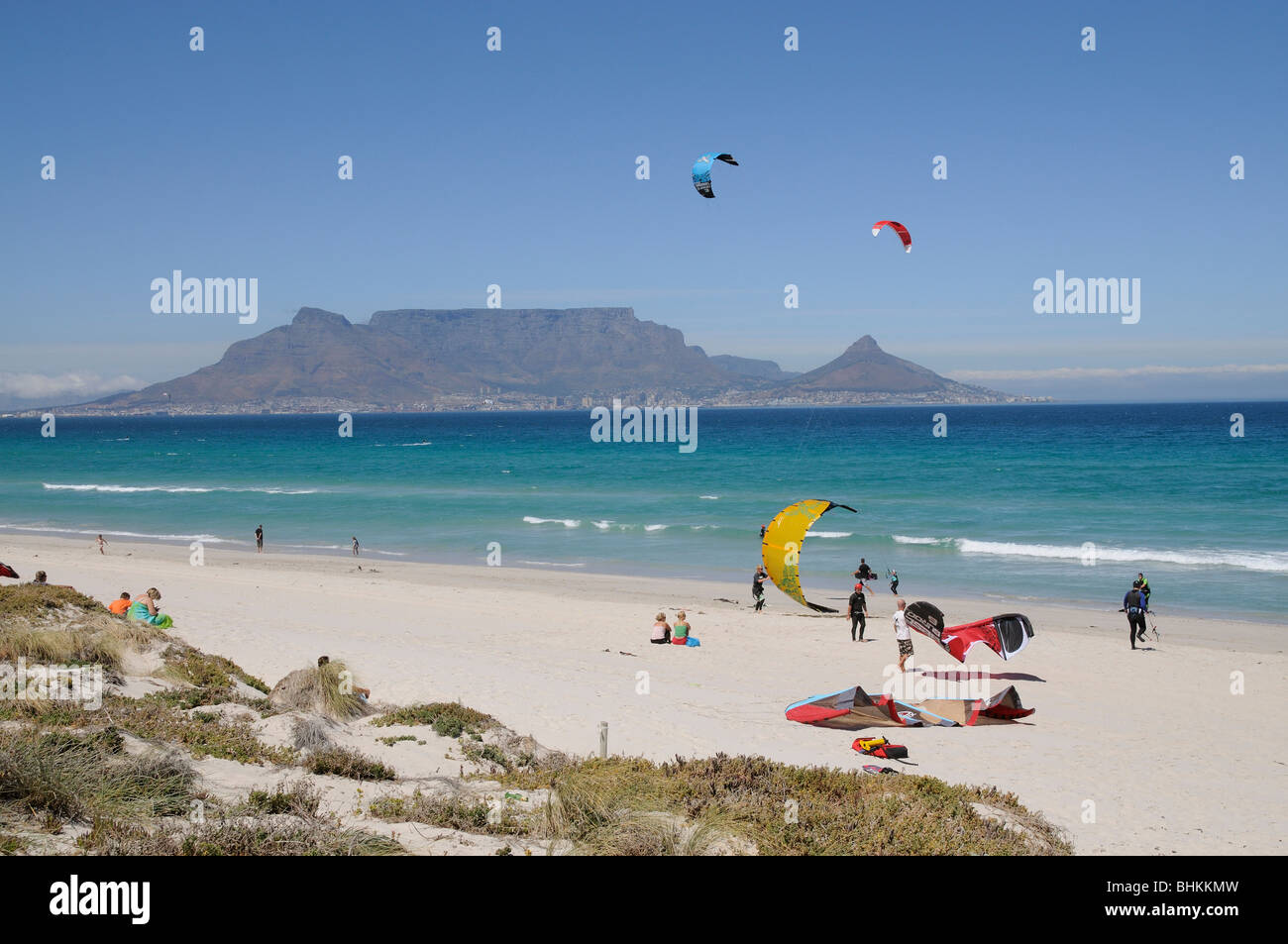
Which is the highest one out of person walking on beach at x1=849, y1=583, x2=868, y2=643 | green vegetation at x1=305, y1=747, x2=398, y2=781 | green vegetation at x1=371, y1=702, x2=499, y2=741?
green vegetation at x1=305, y1=747, x2=398, y2=781

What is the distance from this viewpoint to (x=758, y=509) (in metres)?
43.0

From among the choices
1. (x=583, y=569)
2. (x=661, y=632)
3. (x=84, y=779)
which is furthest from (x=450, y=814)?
(x=583, y=569)

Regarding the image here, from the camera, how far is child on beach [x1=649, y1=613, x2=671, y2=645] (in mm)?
17766

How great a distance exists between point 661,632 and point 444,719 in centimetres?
832

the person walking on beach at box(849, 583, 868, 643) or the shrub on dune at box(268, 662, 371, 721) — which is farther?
the person walking on beach at box(849, 583, 868, 643)

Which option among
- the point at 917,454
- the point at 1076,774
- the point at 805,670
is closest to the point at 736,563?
the point at 805,670

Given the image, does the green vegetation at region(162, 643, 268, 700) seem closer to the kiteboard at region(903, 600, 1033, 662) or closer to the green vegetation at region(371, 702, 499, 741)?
the green vegetation at region(371, 702, 499, 741)

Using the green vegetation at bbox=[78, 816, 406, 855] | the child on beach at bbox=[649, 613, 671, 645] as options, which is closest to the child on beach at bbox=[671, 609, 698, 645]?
the child on beach at bbox=[649, 613, 671, 645]

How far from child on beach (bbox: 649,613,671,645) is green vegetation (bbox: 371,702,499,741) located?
762cm

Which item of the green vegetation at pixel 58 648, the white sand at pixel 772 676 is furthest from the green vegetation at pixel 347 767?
the green vegetation at pixel 58 648

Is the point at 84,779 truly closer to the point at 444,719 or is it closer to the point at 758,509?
the point at 444,719

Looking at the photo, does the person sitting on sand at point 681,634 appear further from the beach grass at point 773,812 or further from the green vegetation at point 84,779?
the green vegetation at point 84,779
